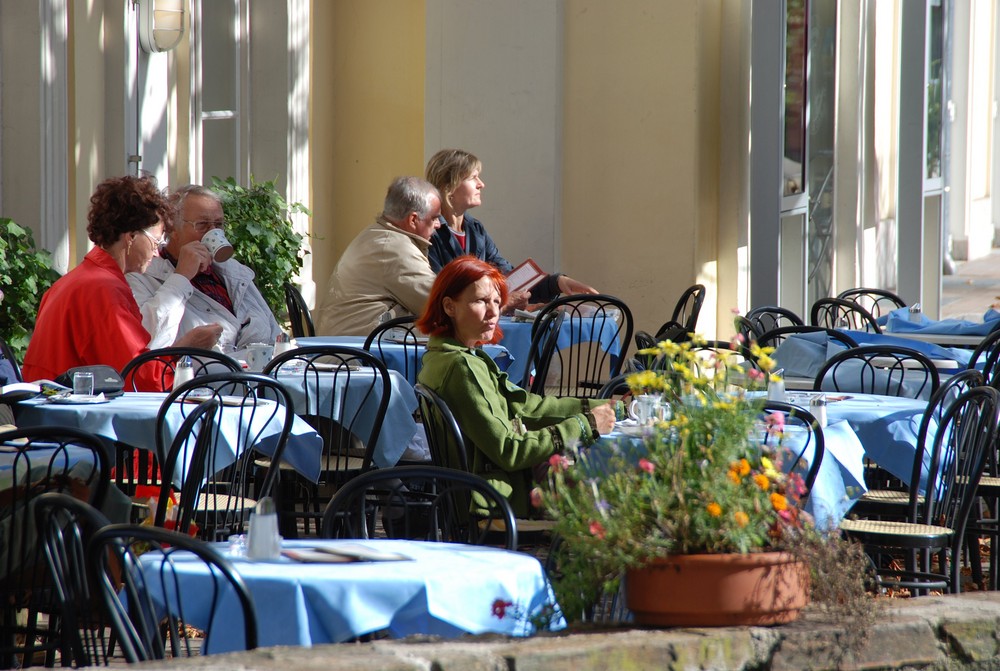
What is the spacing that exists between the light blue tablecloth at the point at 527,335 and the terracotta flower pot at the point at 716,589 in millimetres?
4505

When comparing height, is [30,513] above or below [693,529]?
below

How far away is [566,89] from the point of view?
31.5 feet

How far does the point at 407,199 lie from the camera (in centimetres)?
708

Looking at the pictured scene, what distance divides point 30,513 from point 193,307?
2548mm

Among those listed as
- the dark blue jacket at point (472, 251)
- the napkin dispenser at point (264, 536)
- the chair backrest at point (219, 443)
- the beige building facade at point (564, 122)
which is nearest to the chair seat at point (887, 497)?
the chair backrest at point (219, 443)

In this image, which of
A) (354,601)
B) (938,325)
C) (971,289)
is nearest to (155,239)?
(354,601)

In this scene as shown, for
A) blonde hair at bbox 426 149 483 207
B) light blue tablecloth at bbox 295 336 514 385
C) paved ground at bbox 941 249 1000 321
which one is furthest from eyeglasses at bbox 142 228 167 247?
paved ground at bbox 941 249 1000 321

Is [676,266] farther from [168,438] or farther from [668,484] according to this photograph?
[668,484]

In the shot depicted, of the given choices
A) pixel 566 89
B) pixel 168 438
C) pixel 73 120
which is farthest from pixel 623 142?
pixel 168 438

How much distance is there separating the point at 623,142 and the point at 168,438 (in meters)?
5.46

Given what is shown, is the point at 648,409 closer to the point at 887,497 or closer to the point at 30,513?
the point at 887,497

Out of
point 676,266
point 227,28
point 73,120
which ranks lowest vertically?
point 676,266

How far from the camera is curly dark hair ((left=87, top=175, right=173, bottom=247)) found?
5.32 meters

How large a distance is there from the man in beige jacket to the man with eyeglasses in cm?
63
